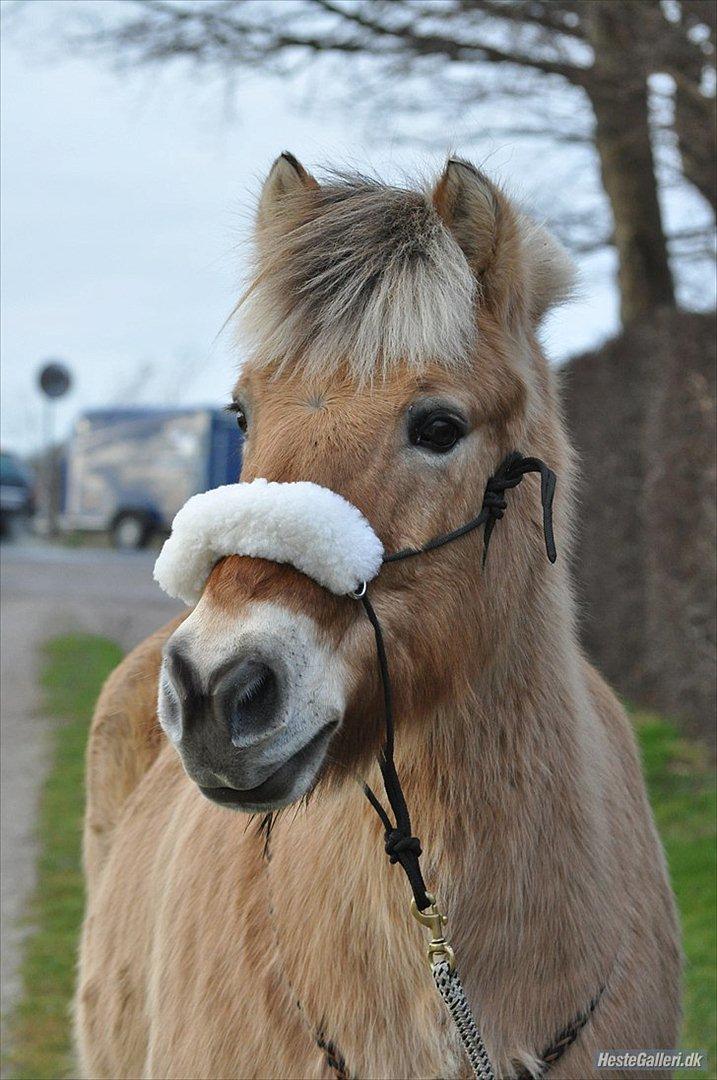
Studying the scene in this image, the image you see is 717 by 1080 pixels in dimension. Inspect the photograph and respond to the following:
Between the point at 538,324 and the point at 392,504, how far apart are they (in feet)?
2.65

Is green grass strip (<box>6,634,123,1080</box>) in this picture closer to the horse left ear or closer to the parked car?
the horse left ear

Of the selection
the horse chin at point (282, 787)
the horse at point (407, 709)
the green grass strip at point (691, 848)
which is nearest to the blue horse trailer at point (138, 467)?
the green grass strip at point (691, 848)

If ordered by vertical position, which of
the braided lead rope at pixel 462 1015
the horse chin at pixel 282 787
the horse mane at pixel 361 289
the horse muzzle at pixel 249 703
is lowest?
the braided lead rope at pixel 462 1015

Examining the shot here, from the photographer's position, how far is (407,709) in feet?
7.45

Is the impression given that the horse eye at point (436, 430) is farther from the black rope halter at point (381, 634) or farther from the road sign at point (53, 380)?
the road sign at point (53, 380)

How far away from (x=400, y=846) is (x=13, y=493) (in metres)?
23.3

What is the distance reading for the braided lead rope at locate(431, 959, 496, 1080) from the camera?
221 centimetres

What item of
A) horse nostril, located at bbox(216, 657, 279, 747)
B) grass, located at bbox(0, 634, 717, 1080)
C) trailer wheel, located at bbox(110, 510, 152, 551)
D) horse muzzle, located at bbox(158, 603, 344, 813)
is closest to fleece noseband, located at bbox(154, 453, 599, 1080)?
horse muzzle, located at bbox(158, 603, 344, 813)

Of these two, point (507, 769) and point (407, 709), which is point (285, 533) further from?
point (507, 769)


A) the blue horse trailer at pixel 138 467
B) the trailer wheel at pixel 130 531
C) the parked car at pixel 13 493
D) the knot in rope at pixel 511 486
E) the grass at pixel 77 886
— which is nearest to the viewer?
the knot in rope at pixel 511 486

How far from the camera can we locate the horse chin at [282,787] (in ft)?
6.52

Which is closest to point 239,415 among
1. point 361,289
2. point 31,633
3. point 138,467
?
point 361,289

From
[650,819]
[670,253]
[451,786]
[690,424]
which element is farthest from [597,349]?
[451,786]

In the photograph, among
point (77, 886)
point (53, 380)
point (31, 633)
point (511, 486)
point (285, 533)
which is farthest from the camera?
point (53, 380)
